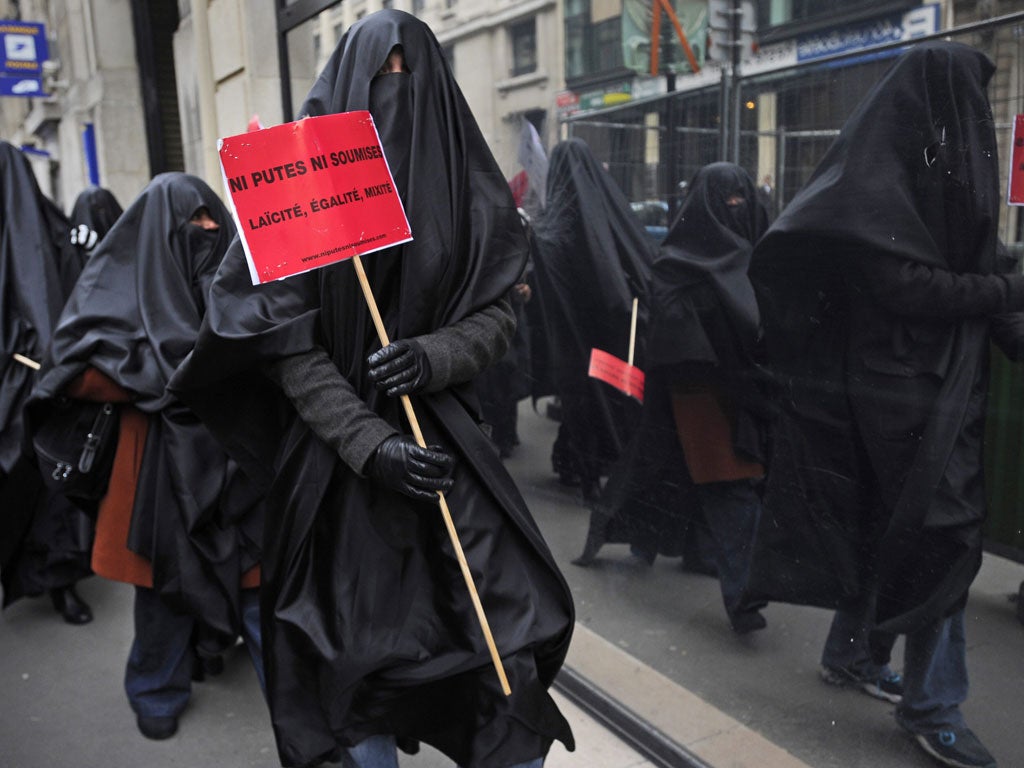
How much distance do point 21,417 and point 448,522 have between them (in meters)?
2.96

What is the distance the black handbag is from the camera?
340 centimetres

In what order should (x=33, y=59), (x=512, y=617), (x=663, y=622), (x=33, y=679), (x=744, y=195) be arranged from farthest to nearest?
1. (x=33, y=59)
2. (x=33, y=679)
3. (x=663, y=622)
4. (x=744, y=195)
5. (x=512, y=617)

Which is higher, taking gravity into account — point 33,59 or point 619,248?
point 33,59

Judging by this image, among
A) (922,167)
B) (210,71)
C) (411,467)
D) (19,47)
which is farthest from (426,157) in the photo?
(19,47)

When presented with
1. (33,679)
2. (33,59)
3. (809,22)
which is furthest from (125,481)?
(33,59)

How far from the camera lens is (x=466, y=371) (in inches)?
86.4

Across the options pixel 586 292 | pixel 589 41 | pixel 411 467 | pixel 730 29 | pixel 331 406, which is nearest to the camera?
pixel 411 467

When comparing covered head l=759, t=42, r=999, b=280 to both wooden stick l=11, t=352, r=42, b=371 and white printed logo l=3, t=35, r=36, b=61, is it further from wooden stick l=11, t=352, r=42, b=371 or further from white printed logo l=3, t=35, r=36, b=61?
white printed logo l=3, t=35, r=36, b=61

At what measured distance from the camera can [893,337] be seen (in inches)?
99.0

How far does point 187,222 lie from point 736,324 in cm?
188

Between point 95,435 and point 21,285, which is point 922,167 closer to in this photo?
point 95,435

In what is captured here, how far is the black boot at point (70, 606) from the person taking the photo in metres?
4.53

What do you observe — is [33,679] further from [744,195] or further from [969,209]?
[969,209]

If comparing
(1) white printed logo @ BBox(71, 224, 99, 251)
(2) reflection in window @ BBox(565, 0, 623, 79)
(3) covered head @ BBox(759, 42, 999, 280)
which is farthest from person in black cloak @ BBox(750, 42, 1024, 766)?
A: (1) white printed logo @ BBox(71, 224, 99, 251)
